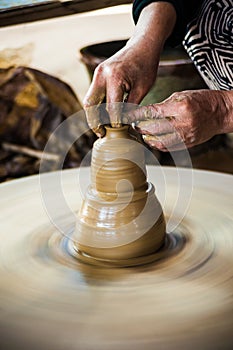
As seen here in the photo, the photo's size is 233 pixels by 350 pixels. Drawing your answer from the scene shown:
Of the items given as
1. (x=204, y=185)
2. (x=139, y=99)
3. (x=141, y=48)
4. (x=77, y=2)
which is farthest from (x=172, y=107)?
(x=77, y=2)

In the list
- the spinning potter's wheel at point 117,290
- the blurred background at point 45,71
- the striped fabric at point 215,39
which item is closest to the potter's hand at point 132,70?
the striped fabric at point 215,39

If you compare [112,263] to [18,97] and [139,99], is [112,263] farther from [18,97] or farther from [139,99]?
[18,97]

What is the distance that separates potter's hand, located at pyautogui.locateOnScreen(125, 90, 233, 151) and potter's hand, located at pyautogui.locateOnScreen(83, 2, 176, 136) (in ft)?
0.20

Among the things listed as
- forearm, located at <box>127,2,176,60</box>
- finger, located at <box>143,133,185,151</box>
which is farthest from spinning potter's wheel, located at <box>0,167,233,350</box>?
forearm, located at <box>127,2,176,60</box>

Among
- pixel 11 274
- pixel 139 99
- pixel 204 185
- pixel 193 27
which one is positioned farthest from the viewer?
pixel 193 27

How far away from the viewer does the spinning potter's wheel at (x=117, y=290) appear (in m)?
0.86

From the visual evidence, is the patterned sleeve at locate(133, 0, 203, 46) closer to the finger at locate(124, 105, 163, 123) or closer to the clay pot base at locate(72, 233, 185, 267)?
the finger at locate(124, 105, 163, 123)

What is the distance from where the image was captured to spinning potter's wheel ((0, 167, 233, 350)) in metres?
0.86

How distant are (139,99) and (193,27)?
1.60 feet

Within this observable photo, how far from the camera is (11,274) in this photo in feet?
3.45

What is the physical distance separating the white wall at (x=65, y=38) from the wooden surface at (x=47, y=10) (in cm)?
2

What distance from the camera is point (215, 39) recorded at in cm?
158

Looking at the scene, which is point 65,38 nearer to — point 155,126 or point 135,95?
point 135,95

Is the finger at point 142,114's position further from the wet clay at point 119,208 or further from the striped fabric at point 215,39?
the striped fabric at point 215,39
